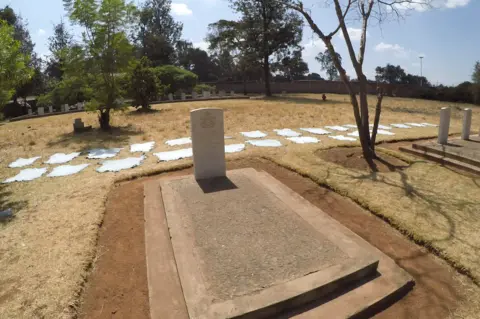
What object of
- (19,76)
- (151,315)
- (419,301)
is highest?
(19,76)

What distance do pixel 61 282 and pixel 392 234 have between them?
151 inches

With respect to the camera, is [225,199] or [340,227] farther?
[225,199]

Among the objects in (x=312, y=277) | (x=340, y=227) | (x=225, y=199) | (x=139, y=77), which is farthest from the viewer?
(x=139, y=77)

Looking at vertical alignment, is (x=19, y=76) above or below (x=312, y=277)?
above

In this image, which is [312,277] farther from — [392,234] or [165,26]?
[165,26]

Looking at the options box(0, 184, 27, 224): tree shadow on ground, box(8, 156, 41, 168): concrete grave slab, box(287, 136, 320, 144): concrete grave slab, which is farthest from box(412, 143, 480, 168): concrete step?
box(8, 156, 41, 168): concrete grave slab

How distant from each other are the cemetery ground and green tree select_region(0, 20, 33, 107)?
6.09 ft

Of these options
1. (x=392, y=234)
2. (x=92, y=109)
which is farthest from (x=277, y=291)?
(x=92, y=109)

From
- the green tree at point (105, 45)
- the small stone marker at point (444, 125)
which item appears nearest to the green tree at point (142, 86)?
the green tree at point (105, 45)

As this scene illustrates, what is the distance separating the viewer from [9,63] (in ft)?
17.3

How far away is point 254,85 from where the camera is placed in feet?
111

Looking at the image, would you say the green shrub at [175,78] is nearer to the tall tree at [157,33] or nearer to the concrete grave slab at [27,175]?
the tall tree at [157,33]

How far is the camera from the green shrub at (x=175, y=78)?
25.0 meters

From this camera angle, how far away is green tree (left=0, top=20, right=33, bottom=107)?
516cm
